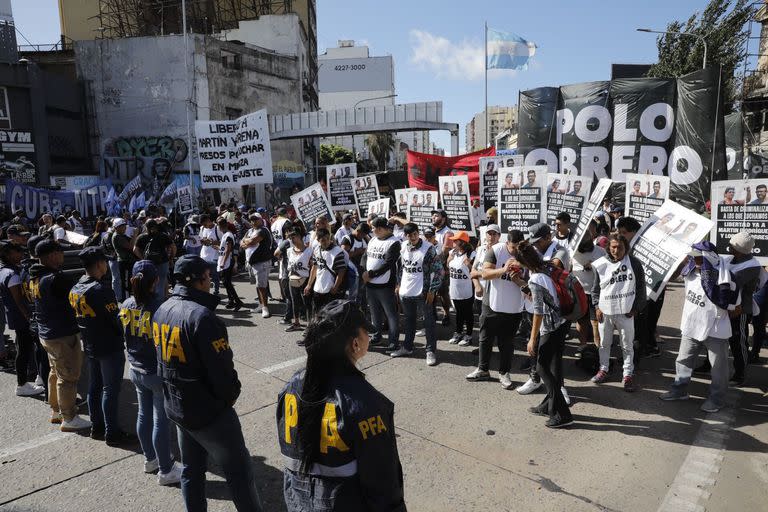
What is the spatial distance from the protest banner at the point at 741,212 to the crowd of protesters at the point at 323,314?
1.28ft

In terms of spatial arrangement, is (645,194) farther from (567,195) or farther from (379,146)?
(379,146)

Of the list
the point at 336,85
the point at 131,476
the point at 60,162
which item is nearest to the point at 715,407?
the point at 131,476

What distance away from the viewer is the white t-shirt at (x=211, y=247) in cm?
1013

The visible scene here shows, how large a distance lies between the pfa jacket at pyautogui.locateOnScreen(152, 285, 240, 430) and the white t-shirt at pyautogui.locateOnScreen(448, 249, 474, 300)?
15.1 ft

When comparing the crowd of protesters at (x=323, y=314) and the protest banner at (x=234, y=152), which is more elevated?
the protest banner at (x=234, y=152)

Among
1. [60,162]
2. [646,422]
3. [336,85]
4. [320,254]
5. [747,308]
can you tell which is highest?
[336,85]

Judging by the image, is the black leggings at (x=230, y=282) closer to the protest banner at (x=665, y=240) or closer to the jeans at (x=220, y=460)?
the jeans at (x=220, y=460)

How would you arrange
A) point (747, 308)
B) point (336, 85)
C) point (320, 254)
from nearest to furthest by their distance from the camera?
point (747, 308)
point (320, 254)
point (336, 85)

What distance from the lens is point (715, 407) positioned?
16.8 ft

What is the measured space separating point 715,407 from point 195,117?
28.2 m

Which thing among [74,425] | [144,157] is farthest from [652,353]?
[144,157]

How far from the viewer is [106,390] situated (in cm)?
444

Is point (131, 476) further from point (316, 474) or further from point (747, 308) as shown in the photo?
point (747, 308)

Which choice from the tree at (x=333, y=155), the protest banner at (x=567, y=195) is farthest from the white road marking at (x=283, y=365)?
the tree at (x=333, y=155)
